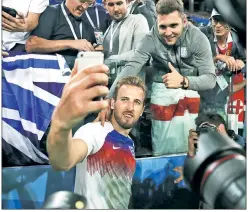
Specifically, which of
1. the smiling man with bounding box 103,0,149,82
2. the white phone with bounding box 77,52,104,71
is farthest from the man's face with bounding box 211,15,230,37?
the white phone with bounding box 77,52,104,71

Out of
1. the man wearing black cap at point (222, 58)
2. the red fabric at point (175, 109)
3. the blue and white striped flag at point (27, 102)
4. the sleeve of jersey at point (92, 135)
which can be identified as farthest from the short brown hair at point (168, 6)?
the sleeve of jersey at point (92, 135)

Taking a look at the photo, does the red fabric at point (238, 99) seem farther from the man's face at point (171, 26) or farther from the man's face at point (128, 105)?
the man's face at point (128, 105)

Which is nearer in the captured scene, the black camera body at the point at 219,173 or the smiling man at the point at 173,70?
the black camera body at the point at 219,173

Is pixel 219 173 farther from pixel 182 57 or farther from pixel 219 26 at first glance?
pixel 219 26

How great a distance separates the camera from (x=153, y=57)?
2504 millimetres

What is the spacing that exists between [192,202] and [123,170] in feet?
1.37

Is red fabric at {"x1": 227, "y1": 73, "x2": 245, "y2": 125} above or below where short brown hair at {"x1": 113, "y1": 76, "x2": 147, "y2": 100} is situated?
below

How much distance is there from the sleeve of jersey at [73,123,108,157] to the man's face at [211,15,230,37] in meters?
0.83

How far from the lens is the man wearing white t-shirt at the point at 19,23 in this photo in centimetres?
242

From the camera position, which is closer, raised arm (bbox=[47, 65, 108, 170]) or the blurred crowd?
raised arm (bbox=[47, 65, 108, 170])

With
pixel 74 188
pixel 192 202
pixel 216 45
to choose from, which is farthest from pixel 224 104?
pixel 74 188

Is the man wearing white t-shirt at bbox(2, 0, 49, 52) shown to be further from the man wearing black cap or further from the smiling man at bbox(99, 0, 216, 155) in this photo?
the man wearing black cap

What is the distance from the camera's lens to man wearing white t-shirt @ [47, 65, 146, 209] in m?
2.35

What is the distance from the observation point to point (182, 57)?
252cm
